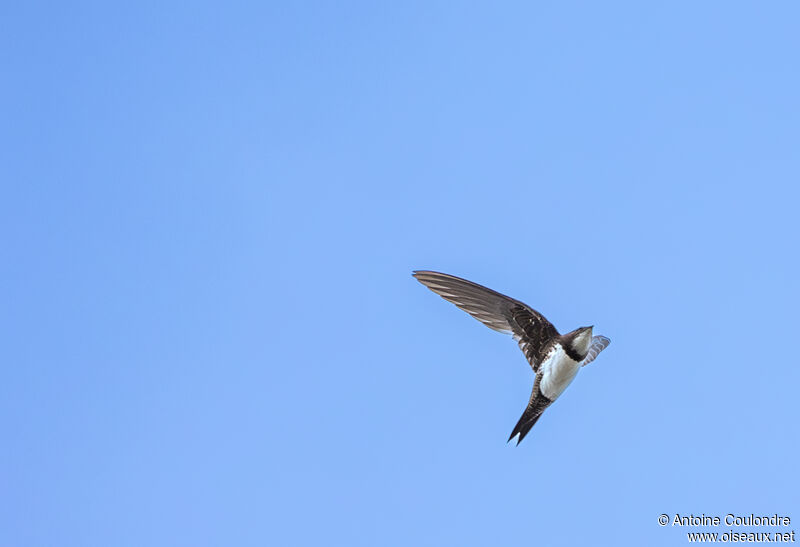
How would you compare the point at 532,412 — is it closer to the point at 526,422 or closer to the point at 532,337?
the point at 526,422

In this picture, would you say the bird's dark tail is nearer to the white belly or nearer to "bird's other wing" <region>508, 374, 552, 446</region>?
"bird's other wing" <region>508, 374, 552, 446</region>

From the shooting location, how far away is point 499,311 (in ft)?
33.4

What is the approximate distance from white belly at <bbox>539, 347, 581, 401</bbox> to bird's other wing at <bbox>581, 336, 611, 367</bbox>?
48 cm

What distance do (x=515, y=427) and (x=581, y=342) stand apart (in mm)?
1252

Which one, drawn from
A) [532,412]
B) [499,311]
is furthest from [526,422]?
[499,311]

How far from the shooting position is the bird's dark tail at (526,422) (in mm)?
9477

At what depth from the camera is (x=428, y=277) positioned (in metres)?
10.4

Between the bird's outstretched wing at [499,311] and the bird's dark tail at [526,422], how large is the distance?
53 cm

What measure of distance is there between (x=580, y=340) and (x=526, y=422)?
1207mm

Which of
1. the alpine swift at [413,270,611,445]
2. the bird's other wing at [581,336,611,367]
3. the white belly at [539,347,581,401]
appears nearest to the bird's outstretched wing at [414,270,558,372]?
the alpine swift at [413,270,611,445]

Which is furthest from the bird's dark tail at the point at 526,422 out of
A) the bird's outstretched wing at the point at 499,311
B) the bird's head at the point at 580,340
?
the bird's head at the point at 580,340

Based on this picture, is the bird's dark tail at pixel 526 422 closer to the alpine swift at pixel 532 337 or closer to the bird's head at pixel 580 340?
the alpine swift at pixel 532 337

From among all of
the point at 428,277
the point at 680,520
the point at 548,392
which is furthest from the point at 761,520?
the point at 428,277

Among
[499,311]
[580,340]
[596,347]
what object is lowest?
[580,340]
